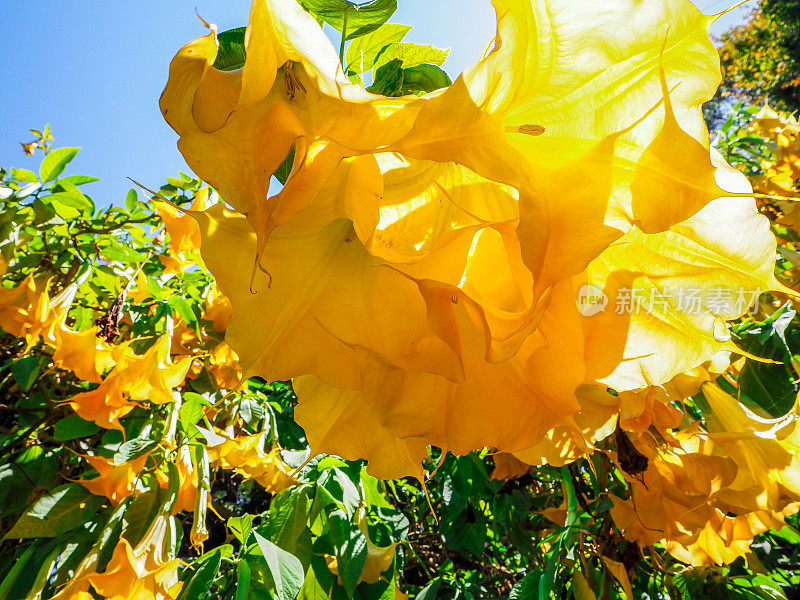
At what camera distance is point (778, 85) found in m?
10.2

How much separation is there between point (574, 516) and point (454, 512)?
37cm

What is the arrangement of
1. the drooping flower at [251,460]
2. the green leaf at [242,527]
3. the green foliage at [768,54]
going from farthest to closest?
1. the green foliage at [768,54]
2. the drooping flower at [251,460]
3. the green leaf at [242,527]

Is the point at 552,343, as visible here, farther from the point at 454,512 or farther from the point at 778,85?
the point at 778,85

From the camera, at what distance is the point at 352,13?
1.71ft

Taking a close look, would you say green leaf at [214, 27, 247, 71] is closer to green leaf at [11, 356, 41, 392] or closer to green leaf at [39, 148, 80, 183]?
green leaf at [11, 356, 41, 392]

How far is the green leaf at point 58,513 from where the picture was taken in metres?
1.17

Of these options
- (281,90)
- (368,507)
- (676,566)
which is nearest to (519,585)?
(368,507)

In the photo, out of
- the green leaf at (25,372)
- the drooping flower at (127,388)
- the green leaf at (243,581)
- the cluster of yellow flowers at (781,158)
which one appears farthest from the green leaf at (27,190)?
the cluster of yellow flowers at (781,158)

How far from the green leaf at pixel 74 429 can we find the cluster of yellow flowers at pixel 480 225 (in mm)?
1117

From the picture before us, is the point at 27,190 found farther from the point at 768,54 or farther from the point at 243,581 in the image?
the point at 768,54

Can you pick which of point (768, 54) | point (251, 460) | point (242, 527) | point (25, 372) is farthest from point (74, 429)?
point (768, 54)

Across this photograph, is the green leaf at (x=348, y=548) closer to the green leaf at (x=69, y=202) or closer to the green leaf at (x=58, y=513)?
the green leaf at (x=58, y=513)

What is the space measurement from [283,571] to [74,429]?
0.79 m

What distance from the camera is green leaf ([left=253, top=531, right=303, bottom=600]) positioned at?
0.86m
